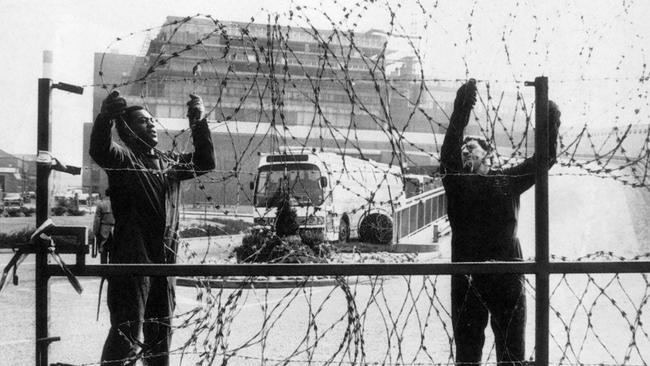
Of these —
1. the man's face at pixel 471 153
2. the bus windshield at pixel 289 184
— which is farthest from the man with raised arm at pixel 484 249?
the bus windshield at pixel 289 184

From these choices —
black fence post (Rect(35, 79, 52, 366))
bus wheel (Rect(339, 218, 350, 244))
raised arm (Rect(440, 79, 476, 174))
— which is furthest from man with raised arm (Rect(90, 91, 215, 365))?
bus wheel (Rect(339, 218, 350, 244))

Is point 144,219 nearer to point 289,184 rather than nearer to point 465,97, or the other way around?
point 289,184

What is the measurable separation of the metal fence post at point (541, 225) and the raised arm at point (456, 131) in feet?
1.69

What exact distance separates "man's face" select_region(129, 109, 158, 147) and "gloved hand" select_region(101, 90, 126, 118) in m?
0.59

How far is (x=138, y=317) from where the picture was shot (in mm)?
3963

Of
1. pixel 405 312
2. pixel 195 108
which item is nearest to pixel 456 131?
pixel 195 108

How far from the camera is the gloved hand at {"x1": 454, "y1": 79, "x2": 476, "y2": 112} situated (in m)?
3.91

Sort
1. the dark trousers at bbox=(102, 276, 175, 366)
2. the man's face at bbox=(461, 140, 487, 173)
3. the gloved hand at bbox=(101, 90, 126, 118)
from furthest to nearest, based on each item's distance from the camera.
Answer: the man's face at bbox=(461, 140, 487, 173), the dark trousers at bbox=(102, 276, 175, 366), the gloved hand at bbox=(101, 90, 126, 118)

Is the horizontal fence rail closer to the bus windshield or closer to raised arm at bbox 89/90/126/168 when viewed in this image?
the bus windshield

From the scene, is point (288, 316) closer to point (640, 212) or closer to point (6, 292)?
point (6, 292)

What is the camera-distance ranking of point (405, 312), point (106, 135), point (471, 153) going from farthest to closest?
point (405, 312) < point (471, 153) < point (106, 135)

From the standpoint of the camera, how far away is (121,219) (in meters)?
4.15

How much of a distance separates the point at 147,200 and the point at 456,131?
1.91 metres

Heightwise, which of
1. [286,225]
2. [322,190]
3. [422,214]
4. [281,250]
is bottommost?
[422,214]
